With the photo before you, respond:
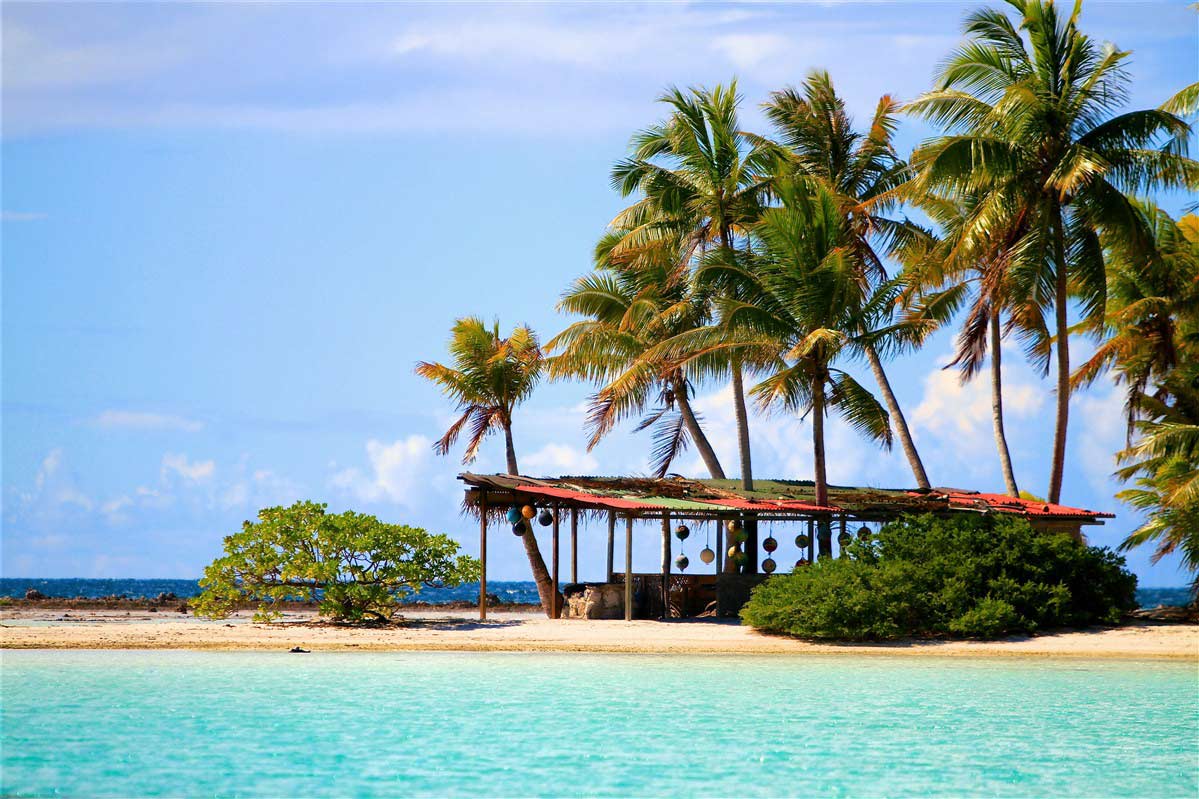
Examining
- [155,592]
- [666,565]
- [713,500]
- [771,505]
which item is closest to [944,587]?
[771,505]

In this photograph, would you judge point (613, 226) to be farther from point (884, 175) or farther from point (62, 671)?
point (62, 671)

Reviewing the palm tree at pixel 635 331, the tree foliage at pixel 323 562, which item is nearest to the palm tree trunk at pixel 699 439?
the palm tree at pixel 635 331

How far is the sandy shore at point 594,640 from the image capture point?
65.0ft

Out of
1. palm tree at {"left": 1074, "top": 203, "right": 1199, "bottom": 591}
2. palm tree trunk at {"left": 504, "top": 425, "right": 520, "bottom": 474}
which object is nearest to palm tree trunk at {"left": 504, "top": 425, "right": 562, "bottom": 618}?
palm tree trunk at {"left": 504, "top": 425, "right": 520, "bottom": 474}

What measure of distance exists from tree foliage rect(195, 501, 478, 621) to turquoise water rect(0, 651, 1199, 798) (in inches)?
144

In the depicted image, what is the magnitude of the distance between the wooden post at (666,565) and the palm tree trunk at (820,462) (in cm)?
276

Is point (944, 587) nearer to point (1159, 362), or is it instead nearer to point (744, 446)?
Answer: point (744, 446)

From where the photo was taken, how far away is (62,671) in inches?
650

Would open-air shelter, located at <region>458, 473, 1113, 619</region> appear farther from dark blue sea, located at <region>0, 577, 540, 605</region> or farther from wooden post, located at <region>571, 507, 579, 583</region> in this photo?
dark blue sea, located at <region>0, 577, 540, 605</region>

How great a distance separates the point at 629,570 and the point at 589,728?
9.52m

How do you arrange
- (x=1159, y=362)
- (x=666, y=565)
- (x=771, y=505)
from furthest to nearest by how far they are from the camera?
(x=1159, y=362) < (x=666, y=565) < (x=771, y=505)

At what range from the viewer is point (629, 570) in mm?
22109

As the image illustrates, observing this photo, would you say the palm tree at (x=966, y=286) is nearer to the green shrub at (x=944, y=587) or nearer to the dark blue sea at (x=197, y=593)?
the green shrub at (x=944, y=587)

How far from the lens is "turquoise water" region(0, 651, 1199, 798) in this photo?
33.8 feet
